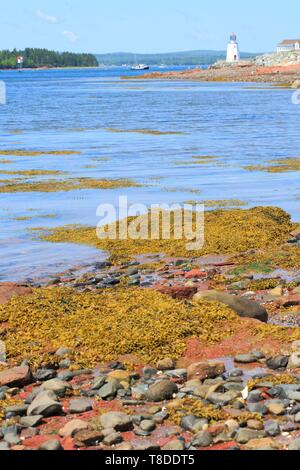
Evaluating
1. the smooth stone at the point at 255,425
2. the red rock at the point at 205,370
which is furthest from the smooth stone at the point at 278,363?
the smooth stone at the point at 255,425

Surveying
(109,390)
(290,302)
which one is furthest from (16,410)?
(290,302)

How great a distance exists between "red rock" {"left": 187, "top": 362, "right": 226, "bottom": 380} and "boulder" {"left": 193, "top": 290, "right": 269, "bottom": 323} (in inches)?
86.5

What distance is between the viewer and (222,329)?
418 inches

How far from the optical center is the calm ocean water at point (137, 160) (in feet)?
59.6

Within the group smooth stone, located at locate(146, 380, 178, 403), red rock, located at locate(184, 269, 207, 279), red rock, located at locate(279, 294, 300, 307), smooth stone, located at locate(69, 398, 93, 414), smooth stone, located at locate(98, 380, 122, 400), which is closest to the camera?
smooth stone, located at locate(69, 398, 93, 414)

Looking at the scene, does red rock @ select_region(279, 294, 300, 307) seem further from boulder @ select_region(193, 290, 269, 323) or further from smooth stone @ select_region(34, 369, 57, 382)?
smooth stone @ select_region(34, 369, 57, 382)

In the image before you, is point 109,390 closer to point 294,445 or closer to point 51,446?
point 51,446

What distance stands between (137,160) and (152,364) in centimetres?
2378

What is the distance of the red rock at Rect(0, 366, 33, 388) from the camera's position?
8953 millimetres

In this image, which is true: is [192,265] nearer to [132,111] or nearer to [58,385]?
[58,385]

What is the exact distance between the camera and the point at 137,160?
3297 centimetres

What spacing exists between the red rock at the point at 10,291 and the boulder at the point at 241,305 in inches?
109

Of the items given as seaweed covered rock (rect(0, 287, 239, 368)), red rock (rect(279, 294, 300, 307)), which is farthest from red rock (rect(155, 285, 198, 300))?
red rock (rect(279, 294, 300, 307))

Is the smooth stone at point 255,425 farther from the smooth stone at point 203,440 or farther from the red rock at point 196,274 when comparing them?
the red rock at point 196,274
